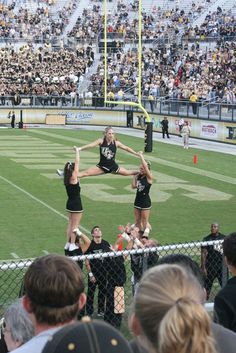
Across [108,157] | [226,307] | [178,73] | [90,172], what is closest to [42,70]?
[178,73]

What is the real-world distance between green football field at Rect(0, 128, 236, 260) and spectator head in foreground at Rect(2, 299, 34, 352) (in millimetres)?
8165

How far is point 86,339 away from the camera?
2.35m

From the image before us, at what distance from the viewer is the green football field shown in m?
13.7

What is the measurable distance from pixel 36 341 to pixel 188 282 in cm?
66

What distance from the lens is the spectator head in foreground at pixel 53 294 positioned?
2832mm

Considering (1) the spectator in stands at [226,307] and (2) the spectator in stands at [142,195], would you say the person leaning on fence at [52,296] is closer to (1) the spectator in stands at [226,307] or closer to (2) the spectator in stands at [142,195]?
(1) the spectator in stands at [226,307]

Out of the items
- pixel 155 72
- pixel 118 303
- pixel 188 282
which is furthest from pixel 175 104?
pixel 188 282

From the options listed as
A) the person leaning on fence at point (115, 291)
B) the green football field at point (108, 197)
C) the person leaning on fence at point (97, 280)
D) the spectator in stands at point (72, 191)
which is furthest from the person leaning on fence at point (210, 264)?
the green football field at point (108, 197)

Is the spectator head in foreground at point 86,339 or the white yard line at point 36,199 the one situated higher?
the spectator head in foreground at point 86,339

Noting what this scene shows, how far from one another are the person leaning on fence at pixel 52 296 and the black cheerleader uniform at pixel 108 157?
1211 cm

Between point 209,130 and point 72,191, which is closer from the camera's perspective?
point 72,191

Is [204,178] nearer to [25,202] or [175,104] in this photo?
[25,202]

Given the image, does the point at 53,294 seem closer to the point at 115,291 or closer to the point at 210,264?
the point at 115,291

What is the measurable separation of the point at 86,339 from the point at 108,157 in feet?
43.2
